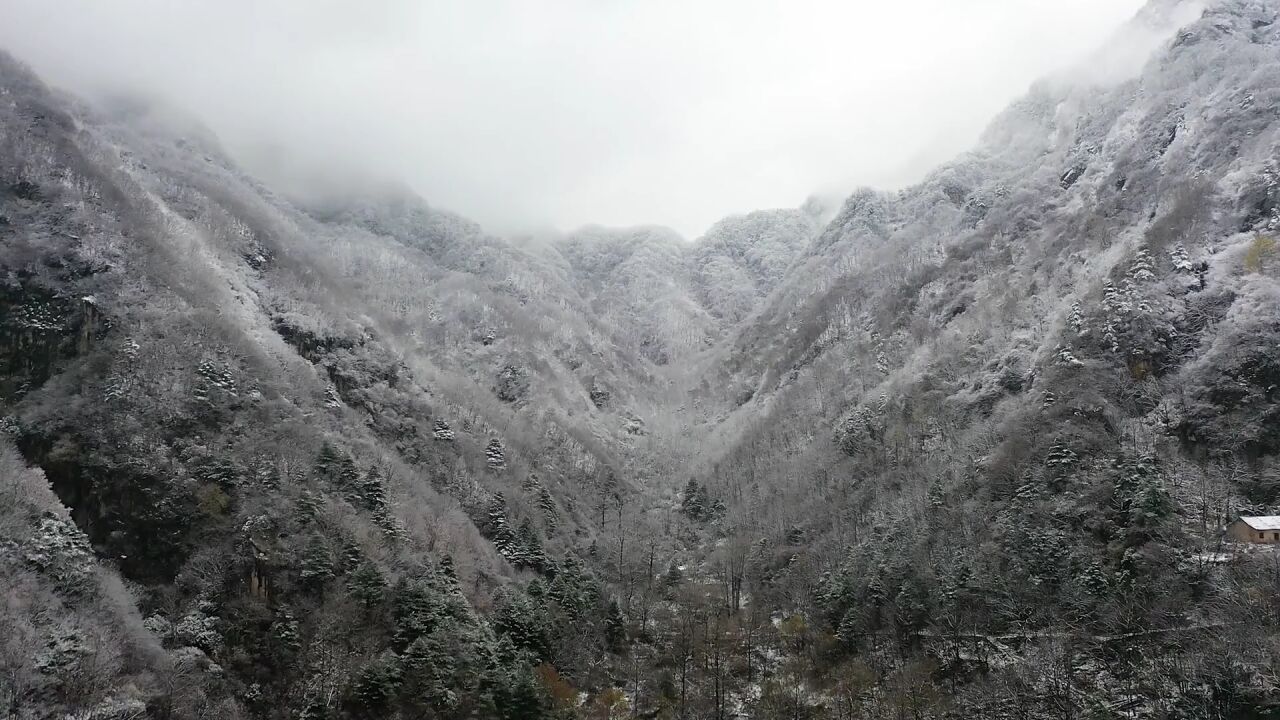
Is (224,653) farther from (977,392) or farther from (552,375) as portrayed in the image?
(552,375)

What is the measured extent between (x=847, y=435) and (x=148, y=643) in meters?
112

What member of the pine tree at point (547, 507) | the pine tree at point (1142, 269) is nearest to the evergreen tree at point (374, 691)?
the pine tree at point (547, 507)

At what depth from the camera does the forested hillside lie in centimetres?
6388

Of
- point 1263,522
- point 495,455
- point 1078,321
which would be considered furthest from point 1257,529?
point 495,455

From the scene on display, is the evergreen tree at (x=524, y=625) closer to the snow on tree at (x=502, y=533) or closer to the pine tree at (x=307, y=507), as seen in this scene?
the snow on tree at (x=502, y=533)

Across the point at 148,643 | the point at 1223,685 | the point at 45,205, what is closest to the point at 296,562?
the point at 148,643

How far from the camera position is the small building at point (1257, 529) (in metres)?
65.0

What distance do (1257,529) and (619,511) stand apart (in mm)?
105851

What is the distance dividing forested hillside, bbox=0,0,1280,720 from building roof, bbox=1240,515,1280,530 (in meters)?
2.56

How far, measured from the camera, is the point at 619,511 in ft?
501

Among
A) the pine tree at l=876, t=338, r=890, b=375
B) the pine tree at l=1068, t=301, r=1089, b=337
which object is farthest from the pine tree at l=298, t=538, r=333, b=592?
the pine tree at l=876, t=338, r=890, b=375

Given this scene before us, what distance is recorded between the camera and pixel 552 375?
199 m

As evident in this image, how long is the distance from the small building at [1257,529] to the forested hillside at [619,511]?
1688 millimetres

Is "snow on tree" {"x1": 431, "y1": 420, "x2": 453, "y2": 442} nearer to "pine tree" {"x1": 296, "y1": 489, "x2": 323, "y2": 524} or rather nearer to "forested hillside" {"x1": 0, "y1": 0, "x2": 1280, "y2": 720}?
"forested hillside" {"x1": 0, "y1": 0, "x2": 1280, "y2": 720}
